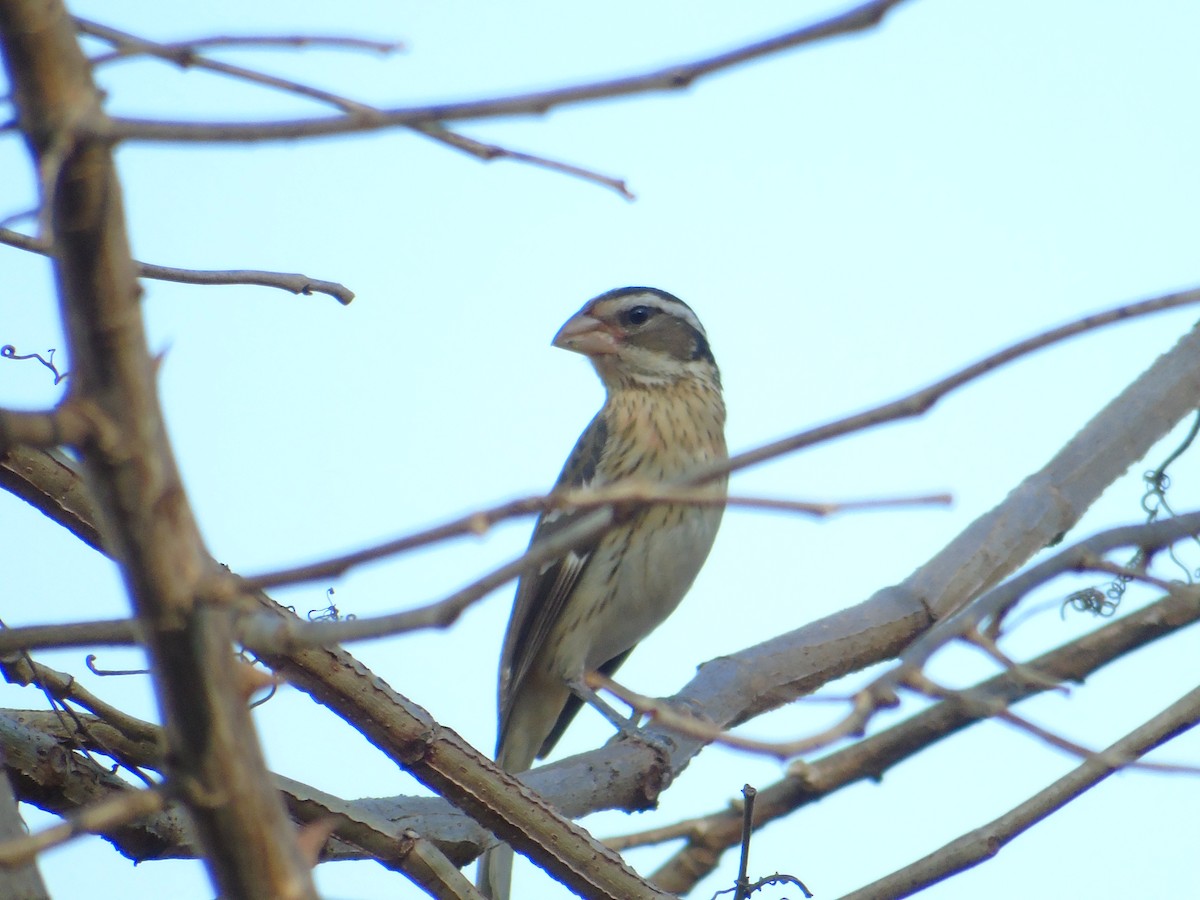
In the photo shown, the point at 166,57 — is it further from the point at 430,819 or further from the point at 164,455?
the point at 430,819

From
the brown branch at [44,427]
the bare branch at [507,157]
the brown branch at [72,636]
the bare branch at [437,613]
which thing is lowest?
the bare branch at [437,613]

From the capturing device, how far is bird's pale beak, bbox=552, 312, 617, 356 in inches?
302

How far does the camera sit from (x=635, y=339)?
309 inches

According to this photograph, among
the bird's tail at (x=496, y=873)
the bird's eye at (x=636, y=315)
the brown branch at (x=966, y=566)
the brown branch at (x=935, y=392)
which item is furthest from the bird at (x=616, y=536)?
the brown branch at (x=935, y=392)

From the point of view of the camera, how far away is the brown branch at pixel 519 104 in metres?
1.31

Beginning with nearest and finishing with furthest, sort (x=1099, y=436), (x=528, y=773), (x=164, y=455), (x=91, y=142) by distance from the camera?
(x=91, y=142) < (x=164, y=455) < (x=528, y=773) < (x=1099, y=436)

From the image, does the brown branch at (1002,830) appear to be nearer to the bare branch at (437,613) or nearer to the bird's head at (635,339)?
the bare branch at (437,613)

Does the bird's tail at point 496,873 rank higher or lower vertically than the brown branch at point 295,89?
higher

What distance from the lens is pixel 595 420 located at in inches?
307

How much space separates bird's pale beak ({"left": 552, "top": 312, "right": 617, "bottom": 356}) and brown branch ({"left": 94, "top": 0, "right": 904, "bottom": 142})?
6.18 metres

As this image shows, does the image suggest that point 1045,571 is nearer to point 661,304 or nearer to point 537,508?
point 537,508

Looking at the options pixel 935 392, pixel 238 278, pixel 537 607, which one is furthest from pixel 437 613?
pixel 537 607

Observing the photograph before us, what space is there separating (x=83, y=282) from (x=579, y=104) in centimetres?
50

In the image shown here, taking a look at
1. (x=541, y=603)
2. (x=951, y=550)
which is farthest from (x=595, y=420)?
(x=951, y=550)
